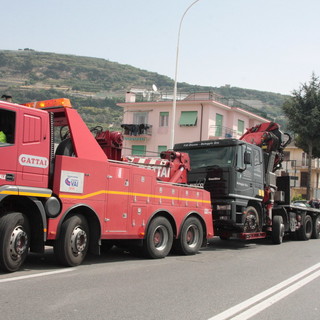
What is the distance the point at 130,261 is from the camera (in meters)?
9.27

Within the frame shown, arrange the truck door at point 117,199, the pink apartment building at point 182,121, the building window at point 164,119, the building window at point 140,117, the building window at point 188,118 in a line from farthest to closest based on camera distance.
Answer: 1. the building window at point 140,117
2. the building window at point 164,119
3. the building window at point 188,118
4. the pink apartment building at point 182,121
5. the truck door at point 117,199

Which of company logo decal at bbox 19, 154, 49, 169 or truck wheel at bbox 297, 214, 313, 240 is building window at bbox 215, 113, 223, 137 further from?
company logo decal at bbox 19, 154, 49, 169

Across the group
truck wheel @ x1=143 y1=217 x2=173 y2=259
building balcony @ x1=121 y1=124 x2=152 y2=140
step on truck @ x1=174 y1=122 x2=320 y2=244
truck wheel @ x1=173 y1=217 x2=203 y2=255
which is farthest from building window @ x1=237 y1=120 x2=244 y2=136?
truck wheel @ x1=143 y1=217 x2=173 y2=259

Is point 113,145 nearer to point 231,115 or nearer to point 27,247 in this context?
point 27,247

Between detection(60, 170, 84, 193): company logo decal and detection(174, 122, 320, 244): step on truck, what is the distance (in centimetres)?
520

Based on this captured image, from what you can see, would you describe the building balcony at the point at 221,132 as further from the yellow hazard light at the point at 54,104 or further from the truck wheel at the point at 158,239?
the yellow hazard light at the point at 54,104

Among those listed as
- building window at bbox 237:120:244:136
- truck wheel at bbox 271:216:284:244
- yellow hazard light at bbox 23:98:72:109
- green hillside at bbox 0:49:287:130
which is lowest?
truck wheel at bbox 271:216:284:244

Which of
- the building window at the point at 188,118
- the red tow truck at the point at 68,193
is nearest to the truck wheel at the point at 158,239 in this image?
the red tow truck at the point at 68,193

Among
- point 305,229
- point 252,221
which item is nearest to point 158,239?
point 252,221

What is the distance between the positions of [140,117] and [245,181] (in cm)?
3589

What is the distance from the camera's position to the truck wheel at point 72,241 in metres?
7.50

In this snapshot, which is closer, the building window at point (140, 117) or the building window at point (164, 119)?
the building window at point (164, 119)

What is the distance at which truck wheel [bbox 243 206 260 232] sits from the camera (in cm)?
1270

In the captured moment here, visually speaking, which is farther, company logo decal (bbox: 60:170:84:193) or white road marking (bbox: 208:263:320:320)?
company logo decal (bbox: 60:170:84:193)
